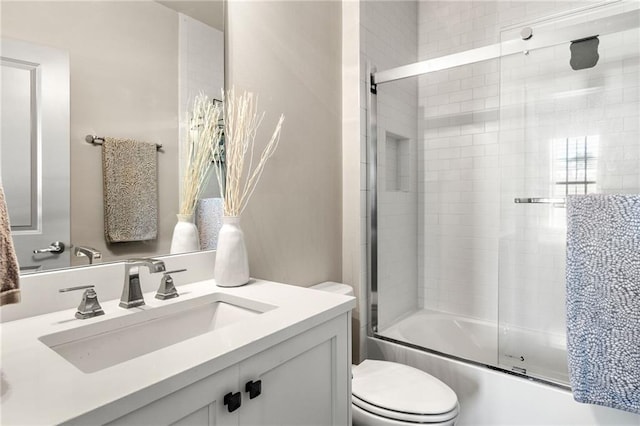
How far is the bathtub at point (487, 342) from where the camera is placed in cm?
A: 165

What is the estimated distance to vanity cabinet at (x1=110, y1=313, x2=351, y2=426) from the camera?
0.64 meters

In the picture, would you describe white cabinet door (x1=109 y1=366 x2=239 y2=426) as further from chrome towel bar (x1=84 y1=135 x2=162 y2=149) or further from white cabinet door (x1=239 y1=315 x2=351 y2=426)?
chrome towel bar (x1=84 y1=135 x2=162 y2=149)

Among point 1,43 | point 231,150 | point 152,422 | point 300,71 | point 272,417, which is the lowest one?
point 272,417

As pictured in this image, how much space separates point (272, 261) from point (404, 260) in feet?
3.80

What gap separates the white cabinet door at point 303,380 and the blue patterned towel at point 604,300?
912mm

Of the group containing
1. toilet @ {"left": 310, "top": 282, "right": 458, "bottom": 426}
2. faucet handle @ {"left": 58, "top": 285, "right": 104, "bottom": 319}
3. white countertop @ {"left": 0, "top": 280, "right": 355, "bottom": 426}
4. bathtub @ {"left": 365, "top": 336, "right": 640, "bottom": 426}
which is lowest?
bathtub @ {"left": 365, "top": 336, "right": 640, "bottom": 426}

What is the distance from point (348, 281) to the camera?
6.59 ft

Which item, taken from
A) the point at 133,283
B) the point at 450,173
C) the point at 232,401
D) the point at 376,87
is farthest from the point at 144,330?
the point at 450,173

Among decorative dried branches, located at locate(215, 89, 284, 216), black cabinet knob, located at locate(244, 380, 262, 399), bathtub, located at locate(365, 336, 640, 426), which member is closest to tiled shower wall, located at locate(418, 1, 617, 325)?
bathtub, located at locate(365, 336, 640, 426)

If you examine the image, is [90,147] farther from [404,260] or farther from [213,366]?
[404,260]

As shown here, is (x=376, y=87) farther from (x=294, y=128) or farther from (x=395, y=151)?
(x=294, y=128)

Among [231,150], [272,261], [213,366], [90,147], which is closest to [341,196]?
[272,261]

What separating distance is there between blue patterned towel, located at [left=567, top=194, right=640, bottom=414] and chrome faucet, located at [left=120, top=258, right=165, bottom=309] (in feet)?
4.76

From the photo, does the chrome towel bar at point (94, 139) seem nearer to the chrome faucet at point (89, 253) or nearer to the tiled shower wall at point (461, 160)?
the chrome faucet at point (89, 253)
